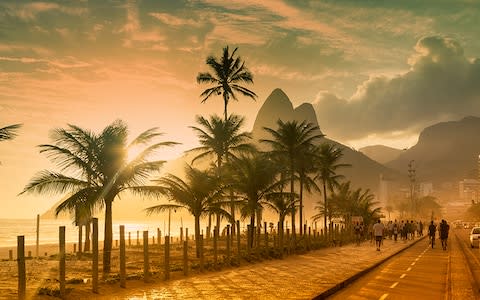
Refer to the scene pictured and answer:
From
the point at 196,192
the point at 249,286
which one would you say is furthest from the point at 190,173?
the point at 249,286

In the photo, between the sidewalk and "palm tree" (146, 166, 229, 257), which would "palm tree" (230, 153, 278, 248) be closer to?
"palm tree" (146, 166, 229, 257)

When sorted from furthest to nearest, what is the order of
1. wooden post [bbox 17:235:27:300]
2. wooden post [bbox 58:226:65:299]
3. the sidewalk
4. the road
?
1. the road
2. wooden post [bbox 58:226:65:299]
3. the sidewalk
4. wooden post [bbox 17:235:27:300]

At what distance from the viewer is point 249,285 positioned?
57.5 ft

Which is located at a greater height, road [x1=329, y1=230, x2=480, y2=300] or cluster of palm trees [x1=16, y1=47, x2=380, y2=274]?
cluster of palm trees [x1=16, y1=47, x2=380, y2=274]

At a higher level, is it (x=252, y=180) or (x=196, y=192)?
(x=252, y=180)

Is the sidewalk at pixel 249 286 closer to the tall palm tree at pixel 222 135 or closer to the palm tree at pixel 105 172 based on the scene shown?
the palm tree at pixel 105 172

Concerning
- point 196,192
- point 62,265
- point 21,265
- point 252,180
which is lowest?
point 62,265

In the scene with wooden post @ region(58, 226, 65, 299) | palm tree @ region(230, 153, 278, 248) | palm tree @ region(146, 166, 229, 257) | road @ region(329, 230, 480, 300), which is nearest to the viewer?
wooden post @ region(58, 226, 65, 299)

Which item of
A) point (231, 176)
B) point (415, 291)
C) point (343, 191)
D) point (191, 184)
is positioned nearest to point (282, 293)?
point (415, 291)

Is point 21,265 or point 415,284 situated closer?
point 21,265

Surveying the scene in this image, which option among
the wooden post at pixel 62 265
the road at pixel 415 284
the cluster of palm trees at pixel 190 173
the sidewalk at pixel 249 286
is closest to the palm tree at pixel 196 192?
the cluster of palm trees at pixel 190 173

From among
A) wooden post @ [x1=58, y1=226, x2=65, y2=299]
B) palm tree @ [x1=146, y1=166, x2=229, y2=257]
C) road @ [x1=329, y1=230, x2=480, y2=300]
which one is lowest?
road @ [x1=329, y1=230, x2=480, y2=300]

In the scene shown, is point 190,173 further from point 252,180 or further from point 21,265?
point 21,265

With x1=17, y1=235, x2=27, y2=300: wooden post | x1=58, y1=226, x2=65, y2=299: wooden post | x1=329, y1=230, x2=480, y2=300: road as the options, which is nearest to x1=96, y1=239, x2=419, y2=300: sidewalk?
x1=329, y1=230, x2=480, y2=300: road
